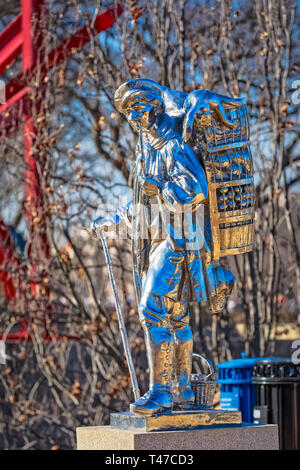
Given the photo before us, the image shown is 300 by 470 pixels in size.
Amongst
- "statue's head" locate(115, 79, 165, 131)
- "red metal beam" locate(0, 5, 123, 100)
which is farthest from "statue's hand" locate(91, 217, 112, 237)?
"red metal beam" locate(0, 5, 123, 100)

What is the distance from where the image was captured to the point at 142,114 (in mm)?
5148

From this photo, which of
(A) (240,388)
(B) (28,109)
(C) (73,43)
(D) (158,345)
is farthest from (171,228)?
(C) (73,43)

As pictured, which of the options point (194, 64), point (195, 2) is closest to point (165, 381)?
point (194, 64)

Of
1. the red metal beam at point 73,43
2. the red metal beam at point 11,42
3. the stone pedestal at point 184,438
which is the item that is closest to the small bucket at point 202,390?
the stone pedestal at point 184,438

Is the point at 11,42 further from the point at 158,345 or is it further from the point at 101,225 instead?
the point at 158,345

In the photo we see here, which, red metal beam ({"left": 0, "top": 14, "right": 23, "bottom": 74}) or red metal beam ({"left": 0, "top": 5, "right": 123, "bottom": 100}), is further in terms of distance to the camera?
red metal beam ({"left": 0, "top": 14, "right": 23, "bottom": 74})

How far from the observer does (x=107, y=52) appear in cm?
892

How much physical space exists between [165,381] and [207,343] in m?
4.10

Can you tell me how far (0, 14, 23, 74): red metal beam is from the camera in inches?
380

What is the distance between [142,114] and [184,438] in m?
1.86

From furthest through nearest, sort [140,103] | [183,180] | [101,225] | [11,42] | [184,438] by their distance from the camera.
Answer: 1. [11,42]
2. [101,225]
3. [140,103]
4. [183,180]
5. [184,438]

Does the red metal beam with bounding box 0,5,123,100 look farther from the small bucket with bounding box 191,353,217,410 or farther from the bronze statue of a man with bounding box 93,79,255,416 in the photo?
the small bucket with bounding box 191,353,217,410

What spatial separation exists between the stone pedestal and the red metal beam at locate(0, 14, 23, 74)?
218 inches
